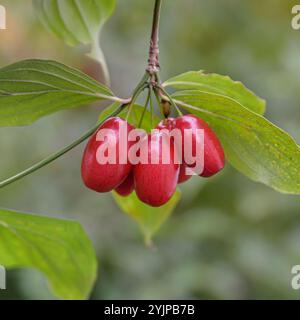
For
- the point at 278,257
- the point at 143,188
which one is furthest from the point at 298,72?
the point at 143,188

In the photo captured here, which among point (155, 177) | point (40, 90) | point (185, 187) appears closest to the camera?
point (155, 177)

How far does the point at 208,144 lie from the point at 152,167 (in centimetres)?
10

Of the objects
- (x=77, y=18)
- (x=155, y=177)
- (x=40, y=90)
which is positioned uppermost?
(x=77, y=18)

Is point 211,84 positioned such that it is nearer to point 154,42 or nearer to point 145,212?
point 154,42

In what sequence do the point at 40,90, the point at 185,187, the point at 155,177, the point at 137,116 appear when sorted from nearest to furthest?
the point at 155,177 < the point at 40,90 < the point at 137,116 < the point at 185,187

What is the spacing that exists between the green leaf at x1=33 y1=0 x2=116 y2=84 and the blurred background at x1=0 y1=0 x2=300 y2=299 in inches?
41.0

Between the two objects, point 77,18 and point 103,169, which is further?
point 77,18

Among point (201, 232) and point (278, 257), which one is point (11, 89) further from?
point (278, 257)

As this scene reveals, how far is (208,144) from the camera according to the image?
104cm

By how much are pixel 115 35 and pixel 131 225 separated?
87 cm

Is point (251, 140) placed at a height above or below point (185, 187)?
below

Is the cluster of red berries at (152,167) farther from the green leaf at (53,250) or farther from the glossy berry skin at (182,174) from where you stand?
the green leaf at (53,250)

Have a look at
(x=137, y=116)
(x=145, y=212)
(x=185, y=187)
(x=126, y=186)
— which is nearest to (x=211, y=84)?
(x=137, y=116)

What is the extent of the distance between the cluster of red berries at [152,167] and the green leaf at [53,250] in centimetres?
26
